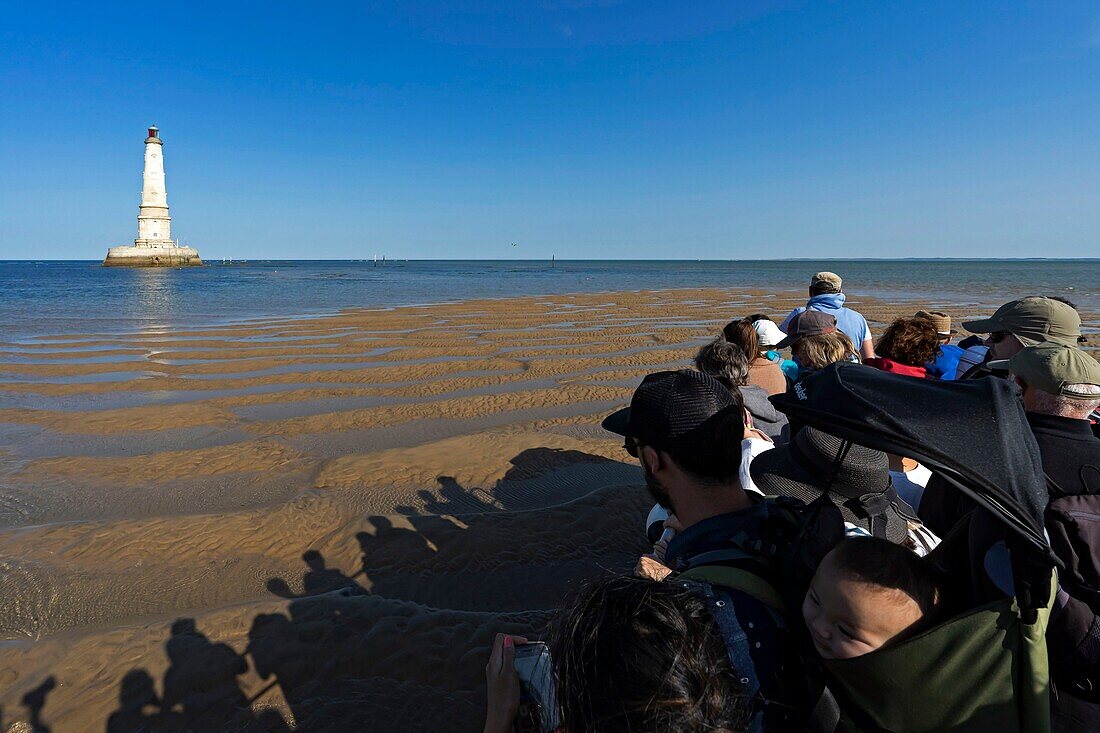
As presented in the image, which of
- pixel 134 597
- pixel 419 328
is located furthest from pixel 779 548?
pixel 419 328

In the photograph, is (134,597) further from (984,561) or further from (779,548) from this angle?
(984,561)

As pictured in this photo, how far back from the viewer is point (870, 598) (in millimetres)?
1397

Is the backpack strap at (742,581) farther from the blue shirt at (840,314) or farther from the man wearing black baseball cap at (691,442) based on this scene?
the blue shirt at (840,314)

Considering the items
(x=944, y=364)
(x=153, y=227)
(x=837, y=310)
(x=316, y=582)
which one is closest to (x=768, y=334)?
(x=837, y=310)

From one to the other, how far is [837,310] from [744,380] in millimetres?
2255

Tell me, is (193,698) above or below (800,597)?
below

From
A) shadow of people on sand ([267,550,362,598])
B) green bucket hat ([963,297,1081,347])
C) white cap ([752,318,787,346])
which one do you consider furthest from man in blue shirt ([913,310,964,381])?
shadow of people on sand ([267,550,362,598])

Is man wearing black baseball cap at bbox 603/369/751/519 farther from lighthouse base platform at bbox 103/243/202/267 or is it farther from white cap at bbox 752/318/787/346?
lighthouse base platform at bbox 103/243/202/267

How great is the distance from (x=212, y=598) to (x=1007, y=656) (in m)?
5.21

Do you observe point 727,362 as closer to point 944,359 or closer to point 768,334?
point 768,334

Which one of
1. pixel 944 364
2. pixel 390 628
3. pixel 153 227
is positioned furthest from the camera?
pixel 153 227

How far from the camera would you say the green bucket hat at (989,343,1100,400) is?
2379 mm

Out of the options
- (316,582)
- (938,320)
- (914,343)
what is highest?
(938,320)

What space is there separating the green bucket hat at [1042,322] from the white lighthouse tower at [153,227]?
93.9 m
